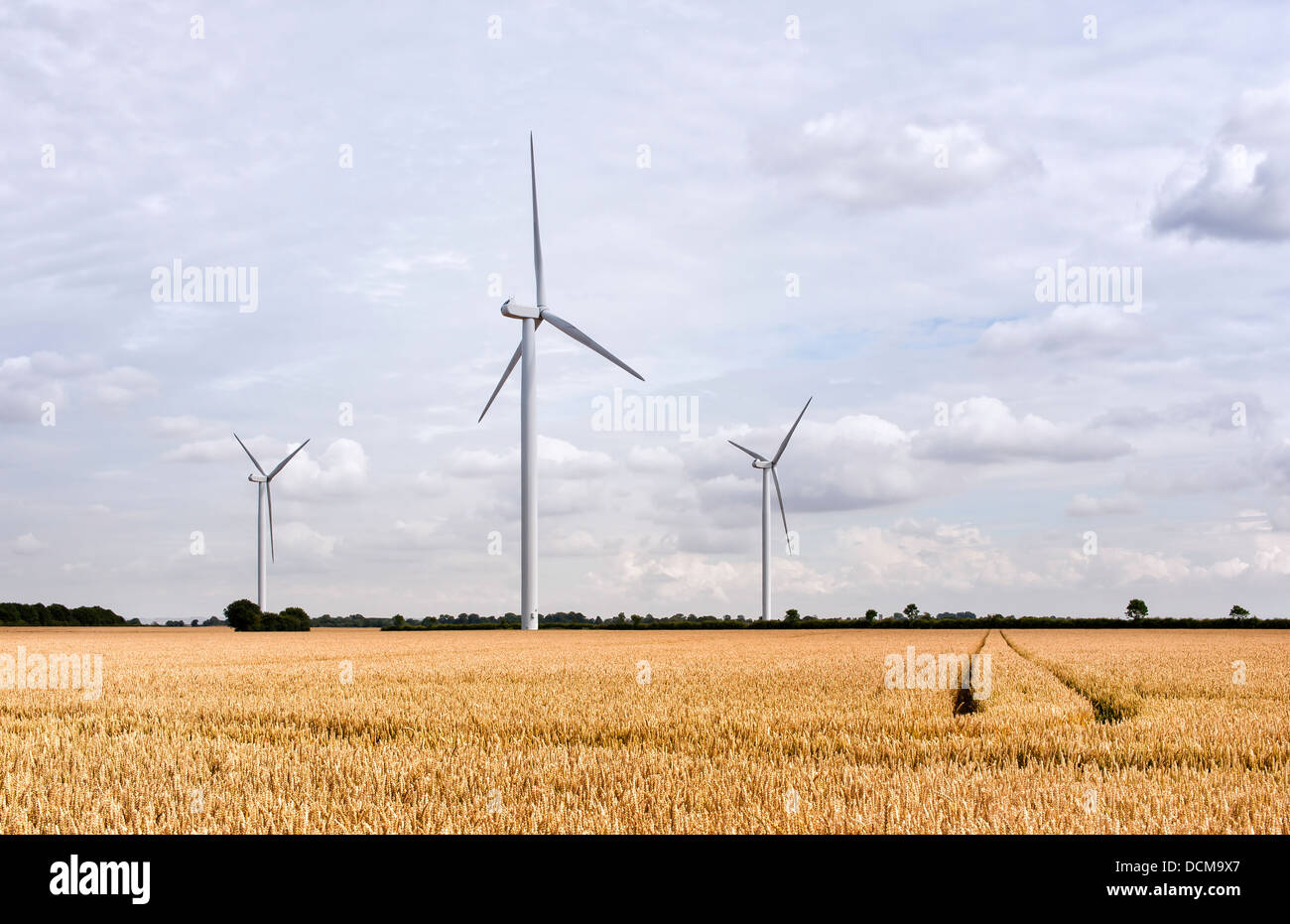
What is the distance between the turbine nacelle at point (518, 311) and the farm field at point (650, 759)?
53397 millimetres

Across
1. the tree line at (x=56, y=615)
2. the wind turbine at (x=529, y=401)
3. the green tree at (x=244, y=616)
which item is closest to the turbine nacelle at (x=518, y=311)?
the wind turbine at (x=529, y=401)

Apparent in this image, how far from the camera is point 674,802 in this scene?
6.82 metres

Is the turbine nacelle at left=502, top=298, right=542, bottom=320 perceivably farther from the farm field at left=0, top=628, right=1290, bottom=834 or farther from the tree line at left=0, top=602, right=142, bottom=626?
the tree line at left=0, top=602, right=142, bottom=626

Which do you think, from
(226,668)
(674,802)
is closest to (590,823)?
(674,802)

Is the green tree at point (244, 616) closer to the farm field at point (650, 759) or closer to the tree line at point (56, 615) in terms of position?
the tree line at point (56, 615)

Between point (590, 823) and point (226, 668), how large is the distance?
21.8 meters

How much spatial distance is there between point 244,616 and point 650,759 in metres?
97.2

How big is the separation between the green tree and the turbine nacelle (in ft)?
160

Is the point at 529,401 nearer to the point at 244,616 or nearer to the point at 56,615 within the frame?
the point at 244,616

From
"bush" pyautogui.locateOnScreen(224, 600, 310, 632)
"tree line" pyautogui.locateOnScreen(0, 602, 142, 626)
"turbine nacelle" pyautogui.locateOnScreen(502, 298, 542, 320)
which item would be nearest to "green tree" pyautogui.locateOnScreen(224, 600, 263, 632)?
"bush" pyautogui.locateOnScreen(224, 600, 310, 632)

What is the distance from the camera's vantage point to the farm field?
6340 millimetres

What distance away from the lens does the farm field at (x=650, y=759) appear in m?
6.34
